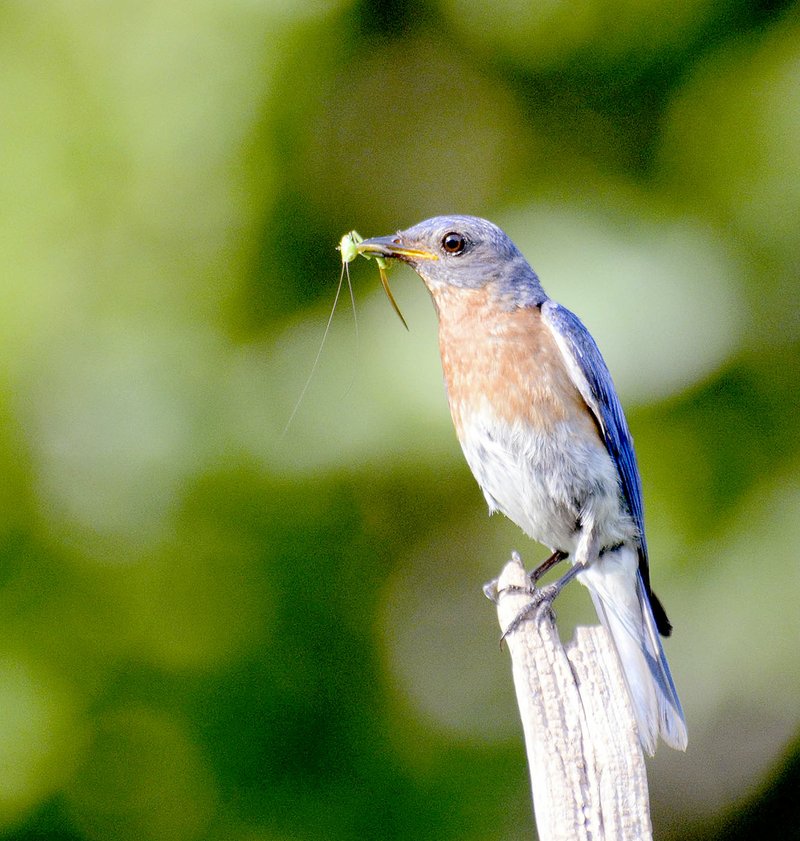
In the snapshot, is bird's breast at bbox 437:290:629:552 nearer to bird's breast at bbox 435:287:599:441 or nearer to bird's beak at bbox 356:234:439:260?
bird's breast at bbox 435:287:599:441

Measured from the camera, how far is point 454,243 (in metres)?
3.99

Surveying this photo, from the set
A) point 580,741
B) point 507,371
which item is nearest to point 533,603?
point 580,741

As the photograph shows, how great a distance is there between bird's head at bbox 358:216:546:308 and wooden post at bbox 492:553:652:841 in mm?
1472

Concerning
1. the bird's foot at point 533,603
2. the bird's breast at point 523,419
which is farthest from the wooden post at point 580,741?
the bird's breast at point 523,419

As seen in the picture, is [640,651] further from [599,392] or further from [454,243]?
[454,243]

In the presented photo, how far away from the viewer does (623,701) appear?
8.58 ft

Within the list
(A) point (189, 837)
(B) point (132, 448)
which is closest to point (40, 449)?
(B) point (132, 448)

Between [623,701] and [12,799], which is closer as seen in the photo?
[623,701]

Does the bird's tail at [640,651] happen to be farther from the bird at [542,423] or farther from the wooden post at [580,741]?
the wooden post at [580,741]

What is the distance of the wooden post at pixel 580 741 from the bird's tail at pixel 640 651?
515 mm

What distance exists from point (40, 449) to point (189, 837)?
5.91 feet

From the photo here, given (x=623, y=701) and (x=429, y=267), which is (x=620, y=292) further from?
(x=623, y=701)

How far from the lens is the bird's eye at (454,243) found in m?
3.98

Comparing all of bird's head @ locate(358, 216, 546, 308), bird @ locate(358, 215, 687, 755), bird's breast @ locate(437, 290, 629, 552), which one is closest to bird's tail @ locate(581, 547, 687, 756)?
bird @ locate(358, 215, 687, 755)
